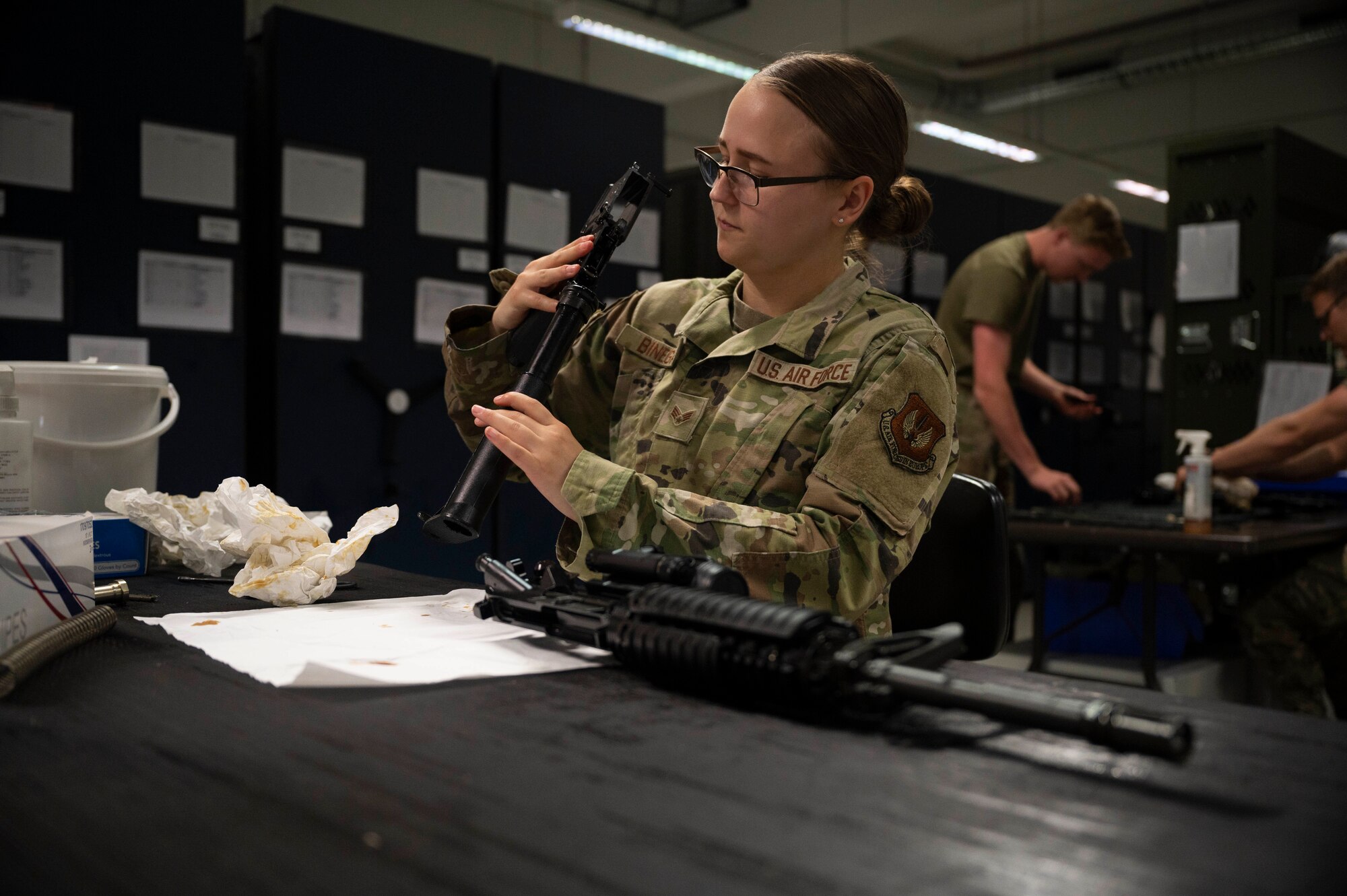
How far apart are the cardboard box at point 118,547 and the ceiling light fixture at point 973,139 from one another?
6258 mm

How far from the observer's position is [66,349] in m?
2.51

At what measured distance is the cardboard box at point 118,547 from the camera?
122cm

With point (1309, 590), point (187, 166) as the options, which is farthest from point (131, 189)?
point (1309, 590)

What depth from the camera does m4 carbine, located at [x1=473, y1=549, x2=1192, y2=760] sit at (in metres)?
0.57

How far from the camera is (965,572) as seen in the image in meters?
1.35

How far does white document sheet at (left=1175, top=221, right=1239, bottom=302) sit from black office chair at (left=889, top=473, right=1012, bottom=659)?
9.48ft

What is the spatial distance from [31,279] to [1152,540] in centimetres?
266

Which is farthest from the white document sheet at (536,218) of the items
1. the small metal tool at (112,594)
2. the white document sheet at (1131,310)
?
the white document sheet at (1131,310)

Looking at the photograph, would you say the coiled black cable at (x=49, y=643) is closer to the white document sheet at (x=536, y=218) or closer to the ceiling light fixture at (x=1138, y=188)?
the white document sheet at (x=536, y=218)

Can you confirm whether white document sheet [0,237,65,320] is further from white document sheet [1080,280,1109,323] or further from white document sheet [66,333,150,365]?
white document sheet [1080,280,1109,323]

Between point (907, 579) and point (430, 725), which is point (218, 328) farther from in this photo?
point (430, 725)

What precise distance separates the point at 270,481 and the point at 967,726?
102 inches

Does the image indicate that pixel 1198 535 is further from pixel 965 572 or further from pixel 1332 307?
pixel 965 572

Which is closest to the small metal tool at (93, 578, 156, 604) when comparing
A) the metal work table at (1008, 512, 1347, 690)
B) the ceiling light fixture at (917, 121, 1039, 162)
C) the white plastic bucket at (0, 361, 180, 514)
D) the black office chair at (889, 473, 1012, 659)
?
the white plastic bucket at (0, 361, 180, 514)
